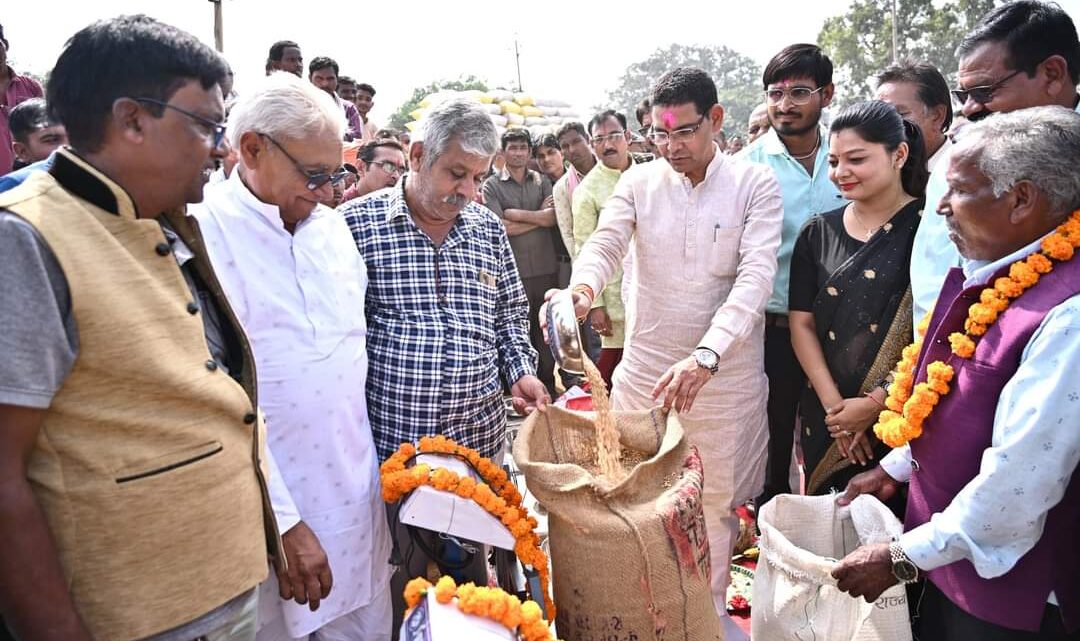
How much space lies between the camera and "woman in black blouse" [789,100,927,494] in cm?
267

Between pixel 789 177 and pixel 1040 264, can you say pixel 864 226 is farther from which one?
pixel 1040 264

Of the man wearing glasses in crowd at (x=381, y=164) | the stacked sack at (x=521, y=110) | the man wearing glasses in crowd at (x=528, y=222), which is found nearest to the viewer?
the man wearing glasses in crowd at (x=381, y=164)

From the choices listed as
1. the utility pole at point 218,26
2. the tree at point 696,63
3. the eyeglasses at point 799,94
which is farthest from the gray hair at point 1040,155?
the tree at point 696,63

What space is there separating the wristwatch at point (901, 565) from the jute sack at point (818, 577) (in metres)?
0.19

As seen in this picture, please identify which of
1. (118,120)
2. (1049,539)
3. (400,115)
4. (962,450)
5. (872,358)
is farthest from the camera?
(400,115)

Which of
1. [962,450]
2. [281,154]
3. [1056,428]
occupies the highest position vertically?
[281,154]

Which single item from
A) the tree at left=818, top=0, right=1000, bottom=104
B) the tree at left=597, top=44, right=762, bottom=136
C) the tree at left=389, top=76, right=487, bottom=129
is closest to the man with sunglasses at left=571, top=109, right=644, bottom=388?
the tree at left=389, top=76, right=487, bottom=129

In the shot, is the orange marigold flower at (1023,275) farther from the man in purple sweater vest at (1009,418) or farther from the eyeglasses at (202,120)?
the eyeglasses at (202,120)

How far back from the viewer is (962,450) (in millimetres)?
1794

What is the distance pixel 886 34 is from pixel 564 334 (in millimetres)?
41581

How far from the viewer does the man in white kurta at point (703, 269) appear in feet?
9.65

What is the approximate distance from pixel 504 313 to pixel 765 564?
1216 millimetres

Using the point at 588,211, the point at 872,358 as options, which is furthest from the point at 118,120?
the point at 588,211

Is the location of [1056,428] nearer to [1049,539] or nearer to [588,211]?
[1049,539]
